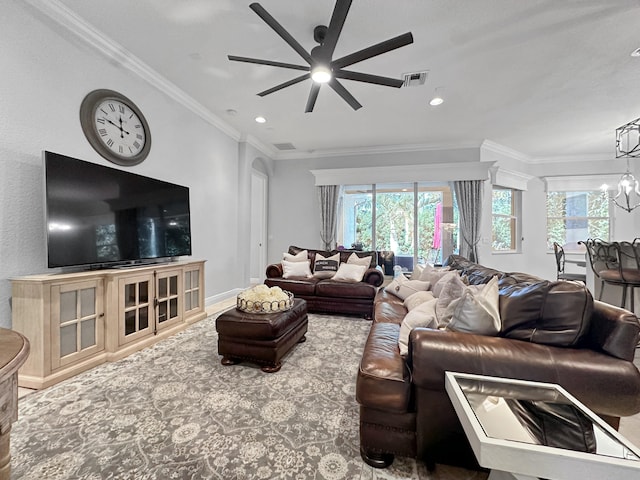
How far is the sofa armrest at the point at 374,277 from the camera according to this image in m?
4.26

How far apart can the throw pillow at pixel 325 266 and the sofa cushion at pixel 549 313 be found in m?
3.20

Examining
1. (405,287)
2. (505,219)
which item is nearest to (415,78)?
(405,287)

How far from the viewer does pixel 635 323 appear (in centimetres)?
126

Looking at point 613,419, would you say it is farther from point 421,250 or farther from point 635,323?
point 421,250

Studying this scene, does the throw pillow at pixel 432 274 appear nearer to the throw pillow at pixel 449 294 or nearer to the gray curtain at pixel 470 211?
the throw pillow at pixel 449 294

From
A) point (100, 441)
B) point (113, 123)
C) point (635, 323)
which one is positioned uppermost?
point (113, 123)

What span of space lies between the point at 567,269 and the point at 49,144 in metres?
9.42

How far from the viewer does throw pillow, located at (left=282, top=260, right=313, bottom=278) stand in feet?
14.9

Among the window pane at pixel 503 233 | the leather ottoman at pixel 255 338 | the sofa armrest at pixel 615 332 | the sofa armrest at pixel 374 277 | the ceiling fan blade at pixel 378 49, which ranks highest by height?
the ceiling fan blade at pixel 378 49

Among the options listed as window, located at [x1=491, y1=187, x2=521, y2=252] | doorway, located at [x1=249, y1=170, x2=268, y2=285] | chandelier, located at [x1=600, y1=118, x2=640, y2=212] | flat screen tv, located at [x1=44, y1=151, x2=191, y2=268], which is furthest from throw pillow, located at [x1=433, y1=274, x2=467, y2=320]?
doorway, located at [x1=249, y1=170, x2=268, y2=285]

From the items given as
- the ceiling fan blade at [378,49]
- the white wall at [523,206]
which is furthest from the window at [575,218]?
the ceiling fan blade at [378,49]

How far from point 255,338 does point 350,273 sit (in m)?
2.23

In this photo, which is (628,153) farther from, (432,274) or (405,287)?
(405,287)

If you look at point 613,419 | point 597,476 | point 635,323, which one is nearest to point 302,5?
point 635,323
